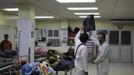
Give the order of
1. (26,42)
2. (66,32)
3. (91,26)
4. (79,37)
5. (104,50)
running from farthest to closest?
(66,32) → (26,42) → (91,26) → (104,50) → (79,37)

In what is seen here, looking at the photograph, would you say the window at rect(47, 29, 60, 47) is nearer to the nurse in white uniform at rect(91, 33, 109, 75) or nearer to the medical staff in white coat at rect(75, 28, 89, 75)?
the nurse in white uniform at rect(91, 33, 109, 75)

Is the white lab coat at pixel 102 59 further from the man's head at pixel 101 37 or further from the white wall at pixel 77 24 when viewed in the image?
the white wall at pixel 77 24

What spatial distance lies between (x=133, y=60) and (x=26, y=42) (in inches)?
311

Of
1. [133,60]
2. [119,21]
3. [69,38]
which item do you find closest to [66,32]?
[69,38]

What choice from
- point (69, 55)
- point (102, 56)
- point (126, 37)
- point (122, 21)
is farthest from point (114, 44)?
point (102, 56)

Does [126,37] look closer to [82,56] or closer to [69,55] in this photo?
[69,55]

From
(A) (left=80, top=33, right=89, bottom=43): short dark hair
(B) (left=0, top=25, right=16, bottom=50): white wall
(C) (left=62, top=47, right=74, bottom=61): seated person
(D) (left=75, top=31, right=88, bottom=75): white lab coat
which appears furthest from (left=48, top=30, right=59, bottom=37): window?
(A) (left=80, top=33, right=89, bottom=43): short dark hair

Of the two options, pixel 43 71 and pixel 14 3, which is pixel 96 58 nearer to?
pixel 43 71

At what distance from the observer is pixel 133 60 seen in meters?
14.2

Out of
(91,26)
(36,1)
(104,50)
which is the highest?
(36,1)

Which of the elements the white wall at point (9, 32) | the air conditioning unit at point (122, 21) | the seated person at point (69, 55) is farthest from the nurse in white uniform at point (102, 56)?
the air conditioning unit at point (122, 21)

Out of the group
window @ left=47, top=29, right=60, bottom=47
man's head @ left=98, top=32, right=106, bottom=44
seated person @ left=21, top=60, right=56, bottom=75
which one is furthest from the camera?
window @ left=47, top=29, right=60, bottom=47

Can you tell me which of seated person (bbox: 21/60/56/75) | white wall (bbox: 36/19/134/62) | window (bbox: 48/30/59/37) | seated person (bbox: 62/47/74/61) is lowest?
seated person (bbox: 62/47/74/61)

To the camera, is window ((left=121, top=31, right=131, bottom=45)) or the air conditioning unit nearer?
the air conditioning unit
